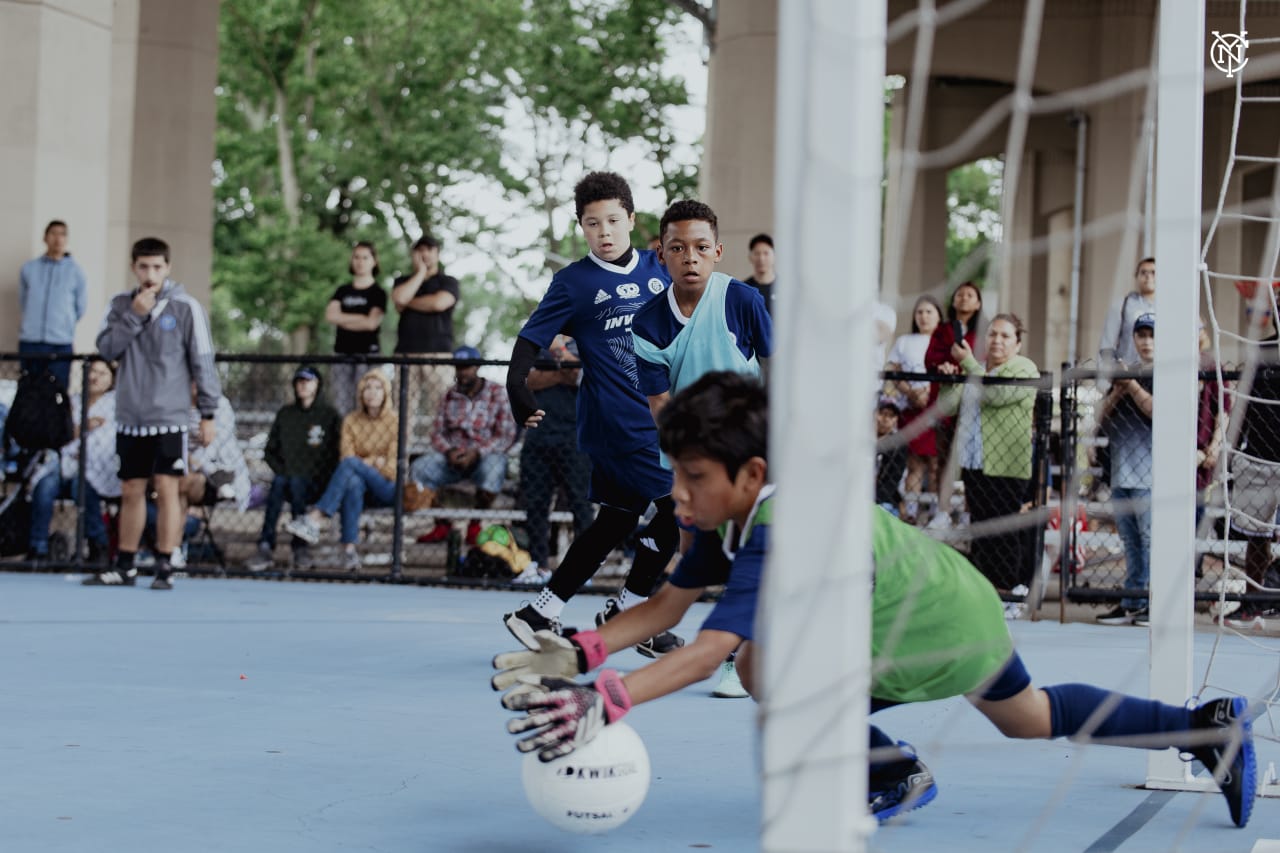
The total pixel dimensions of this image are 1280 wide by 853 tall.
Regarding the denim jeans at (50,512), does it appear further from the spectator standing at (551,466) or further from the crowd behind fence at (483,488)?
the spectator standing at (551,466)

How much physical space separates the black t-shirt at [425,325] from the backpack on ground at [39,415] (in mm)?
2734

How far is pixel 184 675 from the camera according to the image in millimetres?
6473

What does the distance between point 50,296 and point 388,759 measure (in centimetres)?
856

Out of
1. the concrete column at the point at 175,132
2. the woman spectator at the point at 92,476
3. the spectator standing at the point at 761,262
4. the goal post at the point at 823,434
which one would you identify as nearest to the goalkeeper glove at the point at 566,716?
the goal post at the point at 823,434

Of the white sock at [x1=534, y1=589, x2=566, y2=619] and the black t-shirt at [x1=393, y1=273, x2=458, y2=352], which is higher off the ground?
the black t-shirt at [x1=393, y1=273, x2=458, y2=352]

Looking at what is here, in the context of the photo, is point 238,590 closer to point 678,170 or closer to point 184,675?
point 184,675

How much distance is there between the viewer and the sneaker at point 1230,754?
3934 mm

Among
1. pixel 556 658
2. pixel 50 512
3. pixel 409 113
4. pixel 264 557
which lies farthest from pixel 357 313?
pixel 409 113

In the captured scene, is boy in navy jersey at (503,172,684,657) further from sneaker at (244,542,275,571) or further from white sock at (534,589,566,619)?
sneaker at (244,542,275,571)

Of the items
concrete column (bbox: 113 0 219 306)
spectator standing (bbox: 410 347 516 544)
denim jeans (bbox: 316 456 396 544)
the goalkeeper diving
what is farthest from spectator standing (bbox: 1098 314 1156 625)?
concrete column (bbox: 113 0 219 306)

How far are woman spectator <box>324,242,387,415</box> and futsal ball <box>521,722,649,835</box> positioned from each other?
8.76 m

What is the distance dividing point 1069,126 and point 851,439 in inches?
992

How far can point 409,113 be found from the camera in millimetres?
30484

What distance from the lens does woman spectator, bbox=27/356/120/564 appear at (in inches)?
443
